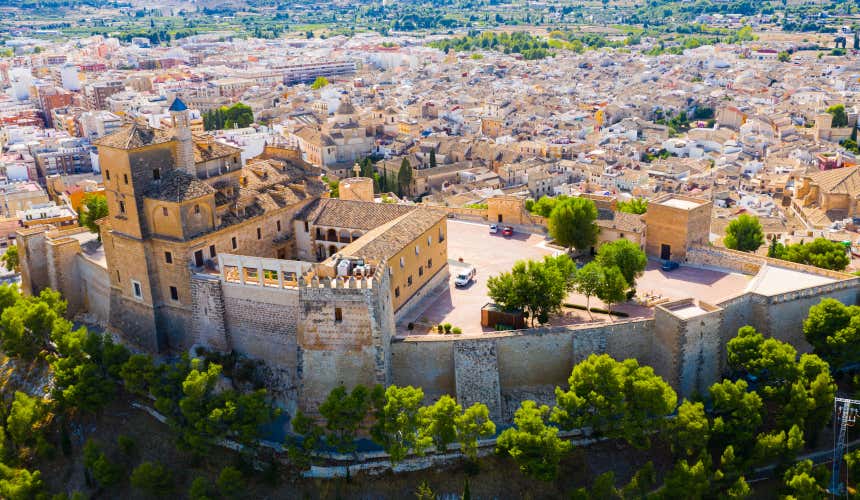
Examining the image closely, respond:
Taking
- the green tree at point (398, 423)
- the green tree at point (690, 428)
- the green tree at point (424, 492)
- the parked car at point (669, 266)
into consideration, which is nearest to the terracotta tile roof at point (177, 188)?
the green tree at point (398, 423)

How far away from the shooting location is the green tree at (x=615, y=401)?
79.0ft

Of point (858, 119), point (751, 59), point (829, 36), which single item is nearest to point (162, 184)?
point (858, 119)

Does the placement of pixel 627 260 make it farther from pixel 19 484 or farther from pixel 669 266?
pixel 19 484

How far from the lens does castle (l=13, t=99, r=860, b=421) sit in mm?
25969

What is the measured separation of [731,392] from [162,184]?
20.1m

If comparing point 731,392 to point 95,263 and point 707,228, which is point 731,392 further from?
point 95,263

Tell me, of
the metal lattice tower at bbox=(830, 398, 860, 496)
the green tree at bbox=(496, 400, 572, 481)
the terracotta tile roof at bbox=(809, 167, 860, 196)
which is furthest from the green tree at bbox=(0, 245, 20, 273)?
the terracotta tile roof at bbox=(809, 167, 860, 196)

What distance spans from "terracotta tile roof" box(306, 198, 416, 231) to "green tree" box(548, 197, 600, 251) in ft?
20.6

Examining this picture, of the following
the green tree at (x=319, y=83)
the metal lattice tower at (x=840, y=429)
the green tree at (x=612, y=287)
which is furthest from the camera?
the green tree at (x=319, y=83)

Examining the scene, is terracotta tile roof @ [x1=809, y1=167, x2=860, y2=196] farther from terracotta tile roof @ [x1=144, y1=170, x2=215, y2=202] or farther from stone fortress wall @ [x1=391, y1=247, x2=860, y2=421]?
terracotta tile roof @ [x1=144, y1=170, x2=215, y2=202]

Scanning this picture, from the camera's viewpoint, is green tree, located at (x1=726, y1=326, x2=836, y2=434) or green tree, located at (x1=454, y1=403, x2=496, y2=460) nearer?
green tree, located at (x1=454, y1=403, x2=496, y2=460)

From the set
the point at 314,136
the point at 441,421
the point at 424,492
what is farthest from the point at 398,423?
the point at 314,136

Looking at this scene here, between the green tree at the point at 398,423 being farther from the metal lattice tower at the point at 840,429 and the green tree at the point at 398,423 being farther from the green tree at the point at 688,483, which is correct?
the metal lattice tower at the point at 840,429

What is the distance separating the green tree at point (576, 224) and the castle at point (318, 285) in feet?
4.54
